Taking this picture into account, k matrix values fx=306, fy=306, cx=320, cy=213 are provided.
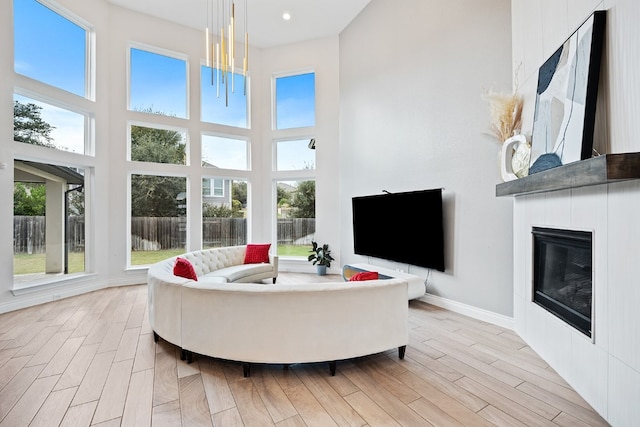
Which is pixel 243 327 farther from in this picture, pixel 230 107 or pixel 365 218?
pixel 230 107

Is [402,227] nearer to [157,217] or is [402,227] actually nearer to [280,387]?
[280,387]

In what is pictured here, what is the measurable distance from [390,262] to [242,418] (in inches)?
146

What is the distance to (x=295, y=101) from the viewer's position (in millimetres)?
7129

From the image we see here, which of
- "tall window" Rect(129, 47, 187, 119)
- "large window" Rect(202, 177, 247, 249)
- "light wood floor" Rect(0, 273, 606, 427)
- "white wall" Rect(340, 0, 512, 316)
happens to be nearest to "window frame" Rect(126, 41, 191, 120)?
"tall window" Rect(129, 47, 187, 119)

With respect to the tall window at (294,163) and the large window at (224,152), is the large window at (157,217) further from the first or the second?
the tall window at (294,163)

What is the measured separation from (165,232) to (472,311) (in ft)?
18.6

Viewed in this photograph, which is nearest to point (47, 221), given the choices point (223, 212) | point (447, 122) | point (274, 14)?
point (223, 212)

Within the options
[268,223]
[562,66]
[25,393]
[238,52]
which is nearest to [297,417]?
[25,393]

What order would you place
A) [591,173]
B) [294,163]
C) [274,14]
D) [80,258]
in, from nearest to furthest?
[591,173] → [80,258] → [274,14] → [294,163]

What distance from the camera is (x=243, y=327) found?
2.41 meters

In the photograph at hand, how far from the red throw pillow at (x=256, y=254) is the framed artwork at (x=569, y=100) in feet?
14.4

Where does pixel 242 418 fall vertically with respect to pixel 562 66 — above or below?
below

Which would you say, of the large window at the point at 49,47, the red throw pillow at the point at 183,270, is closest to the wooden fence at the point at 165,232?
the large window at the point at 49,47

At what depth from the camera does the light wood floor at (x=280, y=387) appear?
1964 mm
